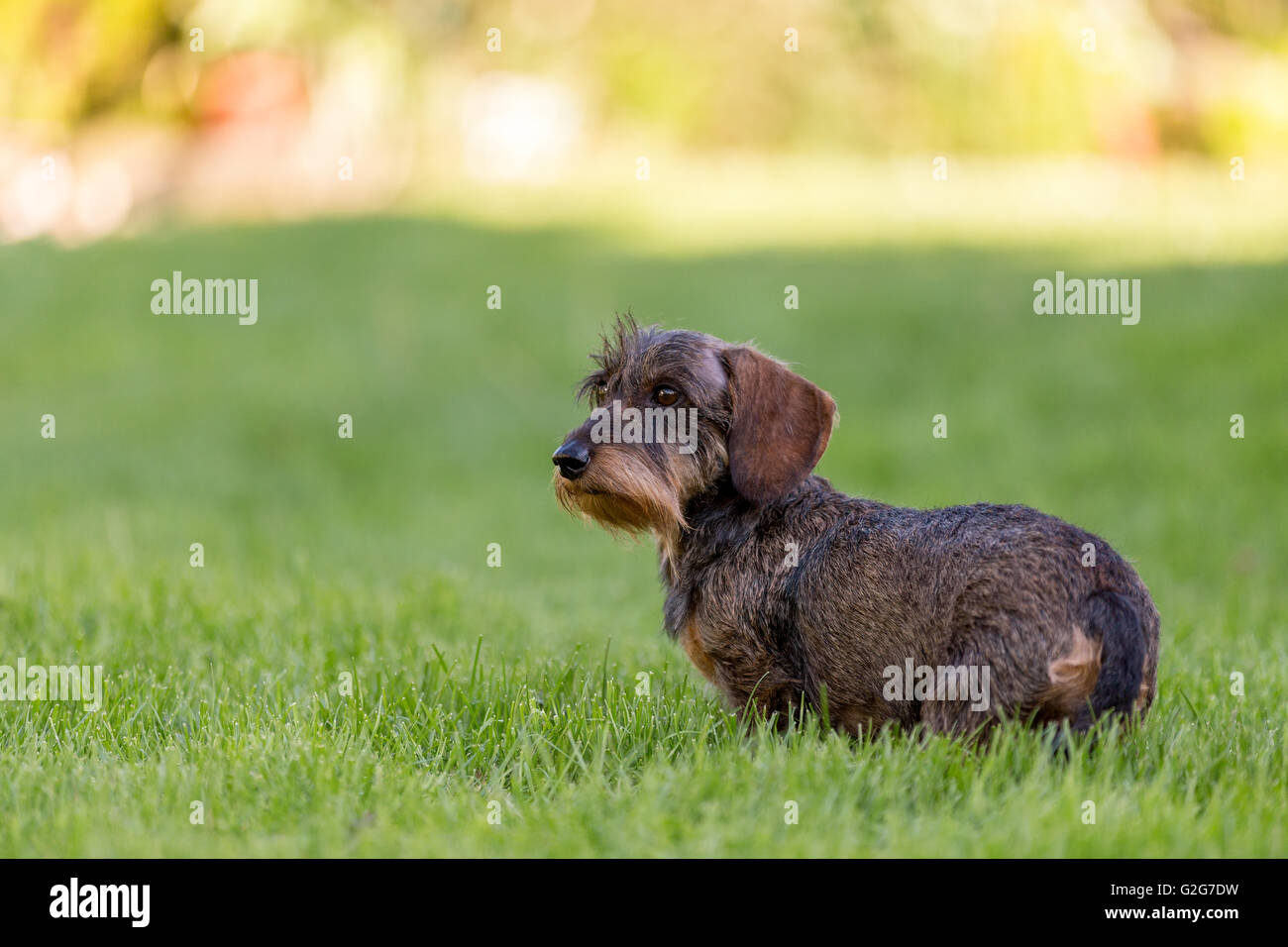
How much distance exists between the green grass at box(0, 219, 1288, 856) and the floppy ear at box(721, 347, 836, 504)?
728 mm

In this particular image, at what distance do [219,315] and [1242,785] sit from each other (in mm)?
13877

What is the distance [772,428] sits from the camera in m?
4.63

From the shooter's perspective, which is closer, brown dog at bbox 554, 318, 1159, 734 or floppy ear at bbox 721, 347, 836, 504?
brown dog at bbox 554, 318, 1159, 734

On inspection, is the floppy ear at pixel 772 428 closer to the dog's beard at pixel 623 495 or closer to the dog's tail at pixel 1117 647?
the dog's beard at pixel 623 495

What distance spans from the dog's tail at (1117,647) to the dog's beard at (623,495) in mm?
1438

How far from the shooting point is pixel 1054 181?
19750 millimetres

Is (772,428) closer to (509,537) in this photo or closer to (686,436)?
(686,436)

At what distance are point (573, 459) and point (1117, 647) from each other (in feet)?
6.00

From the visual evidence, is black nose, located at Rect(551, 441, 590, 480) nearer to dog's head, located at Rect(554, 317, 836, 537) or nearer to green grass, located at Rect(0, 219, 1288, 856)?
dog's head, located at Rect(554, 317, 836, 537)

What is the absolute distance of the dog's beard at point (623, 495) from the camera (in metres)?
4.50

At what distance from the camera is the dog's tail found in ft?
12.7

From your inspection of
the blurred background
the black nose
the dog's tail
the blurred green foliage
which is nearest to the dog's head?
the black nose

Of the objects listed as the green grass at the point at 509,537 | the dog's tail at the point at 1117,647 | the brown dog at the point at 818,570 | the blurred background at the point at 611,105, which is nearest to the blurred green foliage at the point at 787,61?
the blurred background at the point at 611,105

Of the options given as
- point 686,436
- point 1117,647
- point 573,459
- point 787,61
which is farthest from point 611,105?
point 1117,647
